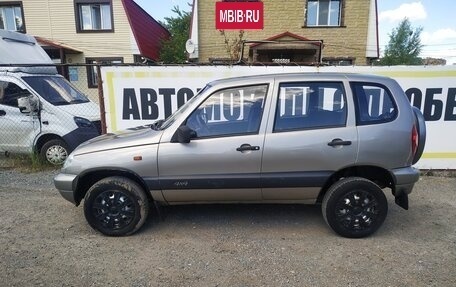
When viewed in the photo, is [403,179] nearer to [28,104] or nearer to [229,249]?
[229,249]

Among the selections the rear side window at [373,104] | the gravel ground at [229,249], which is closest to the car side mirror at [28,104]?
the gravel ground at [229,249]

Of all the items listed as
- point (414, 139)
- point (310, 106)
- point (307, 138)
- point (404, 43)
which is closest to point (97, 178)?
point (307, 138)

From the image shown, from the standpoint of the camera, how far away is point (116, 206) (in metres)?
3.59

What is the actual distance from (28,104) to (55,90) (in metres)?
0.73

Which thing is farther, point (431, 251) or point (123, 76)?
point (123, 76)

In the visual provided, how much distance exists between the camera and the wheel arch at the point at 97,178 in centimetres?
354

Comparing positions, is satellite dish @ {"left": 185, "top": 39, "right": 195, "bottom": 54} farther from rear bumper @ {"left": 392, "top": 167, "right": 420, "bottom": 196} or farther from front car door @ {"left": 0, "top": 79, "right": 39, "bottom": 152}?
rear bumper @ {"left": 392, "top": 167, "right": 420, "bottom": 196}

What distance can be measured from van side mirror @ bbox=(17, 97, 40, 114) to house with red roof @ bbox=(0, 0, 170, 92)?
1137 centimetres

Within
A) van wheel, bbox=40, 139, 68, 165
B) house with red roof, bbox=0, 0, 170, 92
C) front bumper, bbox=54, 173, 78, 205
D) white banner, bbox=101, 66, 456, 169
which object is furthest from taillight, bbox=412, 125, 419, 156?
house with red roof, bbox=0, 0, 170, 92

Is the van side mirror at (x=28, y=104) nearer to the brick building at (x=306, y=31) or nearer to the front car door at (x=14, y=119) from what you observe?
the front car door at (x=14, y=119)

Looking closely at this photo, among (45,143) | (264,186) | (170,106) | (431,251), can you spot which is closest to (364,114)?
(264,186)

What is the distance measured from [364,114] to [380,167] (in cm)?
61

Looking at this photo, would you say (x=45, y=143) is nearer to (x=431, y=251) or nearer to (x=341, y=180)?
(x=341, y=180)

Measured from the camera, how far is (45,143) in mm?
6473
